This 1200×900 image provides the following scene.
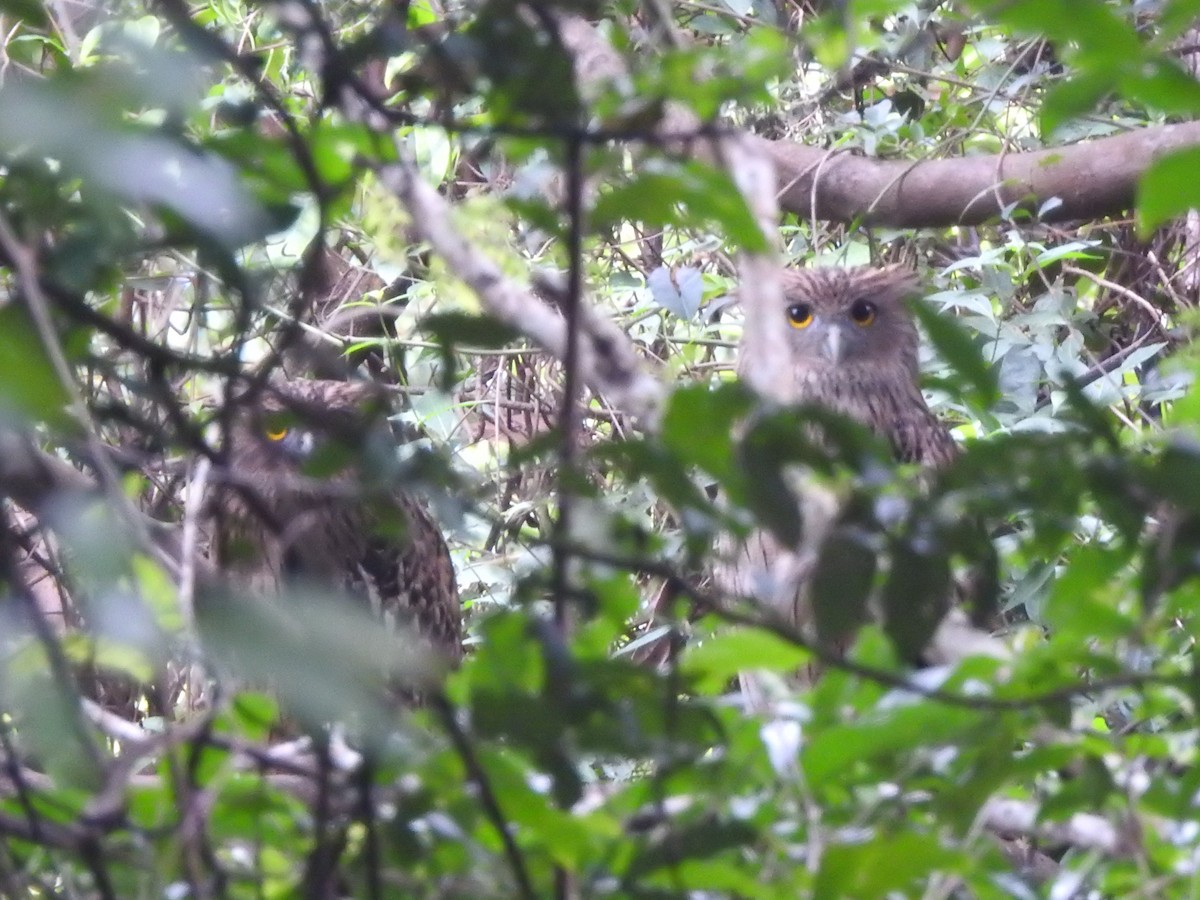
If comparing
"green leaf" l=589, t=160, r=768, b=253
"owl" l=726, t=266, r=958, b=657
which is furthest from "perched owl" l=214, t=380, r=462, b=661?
"owl" l=726, t=266, r=958, b=657

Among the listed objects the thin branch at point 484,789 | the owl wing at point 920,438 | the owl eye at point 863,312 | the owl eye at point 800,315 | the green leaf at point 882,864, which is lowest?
the green leaf at point 882,864

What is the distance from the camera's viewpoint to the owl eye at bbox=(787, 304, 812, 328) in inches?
140

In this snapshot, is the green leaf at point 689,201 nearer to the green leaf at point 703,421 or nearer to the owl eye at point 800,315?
the green leaf at point 703,421

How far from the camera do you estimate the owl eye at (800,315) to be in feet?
11.7

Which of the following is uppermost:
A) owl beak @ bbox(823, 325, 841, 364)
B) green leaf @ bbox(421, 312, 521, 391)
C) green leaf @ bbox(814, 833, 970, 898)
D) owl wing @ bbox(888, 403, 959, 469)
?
owl beak @ bbox(823, 325, 841, 364)

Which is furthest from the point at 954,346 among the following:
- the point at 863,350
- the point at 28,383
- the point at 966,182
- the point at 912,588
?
the point at 863,350

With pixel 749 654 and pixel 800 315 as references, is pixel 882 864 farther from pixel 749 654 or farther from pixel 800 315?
pixel 800 315

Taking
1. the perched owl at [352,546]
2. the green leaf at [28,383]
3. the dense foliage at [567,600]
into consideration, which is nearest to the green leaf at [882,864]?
the dense foliage at [567,600]

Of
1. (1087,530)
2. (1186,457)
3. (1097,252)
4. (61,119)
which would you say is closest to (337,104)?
(61,119)

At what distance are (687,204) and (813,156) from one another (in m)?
2.76

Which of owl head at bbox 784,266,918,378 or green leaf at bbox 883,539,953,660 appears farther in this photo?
owl head at bbox 784,266,918,378

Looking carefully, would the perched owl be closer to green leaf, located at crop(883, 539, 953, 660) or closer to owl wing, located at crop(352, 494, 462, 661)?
owl wing, located at crop(352, 494, 462, 661)

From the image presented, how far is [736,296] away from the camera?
10.2ft

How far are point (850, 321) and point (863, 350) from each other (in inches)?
3.9
